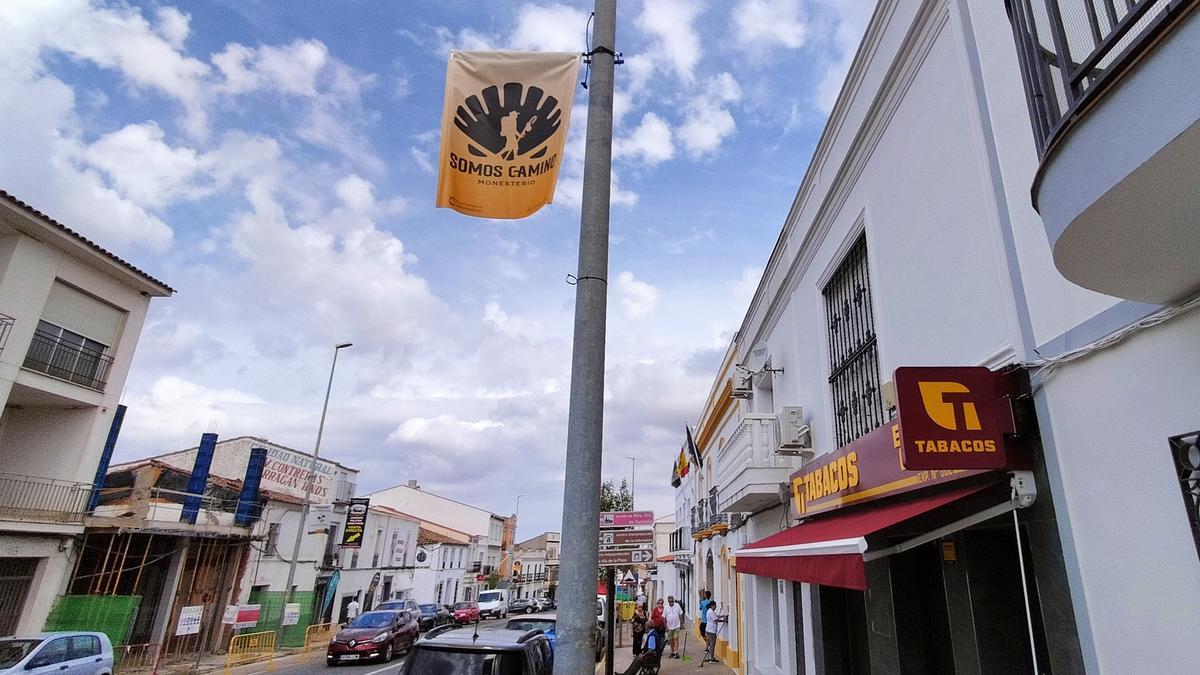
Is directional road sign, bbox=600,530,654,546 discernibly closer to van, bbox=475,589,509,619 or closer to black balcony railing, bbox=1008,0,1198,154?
black balcony railing, bbox=1008,0,1198,154

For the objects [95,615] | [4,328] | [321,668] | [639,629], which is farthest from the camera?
[639,629]

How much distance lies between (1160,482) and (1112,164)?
1761 millimetres

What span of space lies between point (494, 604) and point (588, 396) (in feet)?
126

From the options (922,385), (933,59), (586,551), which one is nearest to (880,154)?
(933,59)

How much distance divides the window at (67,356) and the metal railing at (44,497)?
268 cm

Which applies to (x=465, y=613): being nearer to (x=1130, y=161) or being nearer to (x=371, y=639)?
(x=371, y=639)

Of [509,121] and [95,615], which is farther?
[95,615]

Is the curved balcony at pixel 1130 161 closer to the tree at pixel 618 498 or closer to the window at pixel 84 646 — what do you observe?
the window at pixel 84 646

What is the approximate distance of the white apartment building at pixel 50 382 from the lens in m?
15.5

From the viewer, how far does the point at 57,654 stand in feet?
35.5

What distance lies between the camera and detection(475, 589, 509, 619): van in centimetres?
3778

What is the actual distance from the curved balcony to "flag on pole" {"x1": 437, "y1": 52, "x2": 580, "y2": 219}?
3413 millimetres

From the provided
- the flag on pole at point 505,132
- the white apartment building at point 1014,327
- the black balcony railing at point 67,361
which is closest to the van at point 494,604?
the black balcony railing at point 67,361

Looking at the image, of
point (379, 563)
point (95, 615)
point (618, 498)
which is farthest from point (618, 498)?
point (95, 615)
